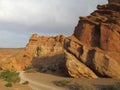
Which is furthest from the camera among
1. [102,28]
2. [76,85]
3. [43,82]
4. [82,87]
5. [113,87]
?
[102,28]

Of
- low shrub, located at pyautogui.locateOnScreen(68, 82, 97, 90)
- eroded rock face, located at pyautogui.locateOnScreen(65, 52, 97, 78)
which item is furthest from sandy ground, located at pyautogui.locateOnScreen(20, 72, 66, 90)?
eroded rock face, located at pyautogui.locateOnScreen(65, 52, 97, 78)

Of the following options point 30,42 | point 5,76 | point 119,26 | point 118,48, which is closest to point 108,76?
point 118,48

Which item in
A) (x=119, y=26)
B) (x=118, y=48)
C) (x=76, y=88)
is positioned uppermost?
(x=119, y=26)

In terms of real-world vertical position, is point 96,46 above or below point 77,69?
above

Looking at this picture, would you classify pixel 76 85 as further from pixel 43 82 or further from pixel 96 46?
pixel 96 46

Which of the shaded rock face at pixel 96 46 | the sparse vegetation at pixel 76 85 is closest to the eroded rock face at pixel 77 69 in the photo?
the shaded rock face at pixel 96 46

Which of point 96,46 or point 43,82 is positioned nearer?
point 43,82

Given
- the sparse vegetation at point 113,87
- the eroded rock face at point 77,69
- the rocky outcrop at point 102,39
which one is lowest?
the sparse vegetation at point 113,87

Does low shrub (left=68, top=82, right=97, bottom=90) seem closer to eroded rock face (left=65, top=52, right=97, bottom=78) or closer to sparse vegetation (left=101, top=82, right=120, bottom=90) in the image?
sparse vegetation (left=101, top=82, right=120, bottom=90)

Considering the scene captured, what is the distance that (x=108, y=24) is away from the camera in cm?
3528

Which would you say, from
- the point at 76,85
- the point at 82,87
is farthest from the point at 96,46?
the point at 82,87

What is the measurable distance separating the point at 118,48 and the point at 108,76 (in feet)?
10.7

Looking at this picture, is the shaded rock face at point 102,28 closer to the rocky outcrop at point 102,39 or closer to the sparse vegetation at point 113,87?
the rocky outcrop at point 102,39

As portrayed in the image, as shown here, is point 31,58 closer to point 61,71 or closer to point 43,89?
point 61,71
